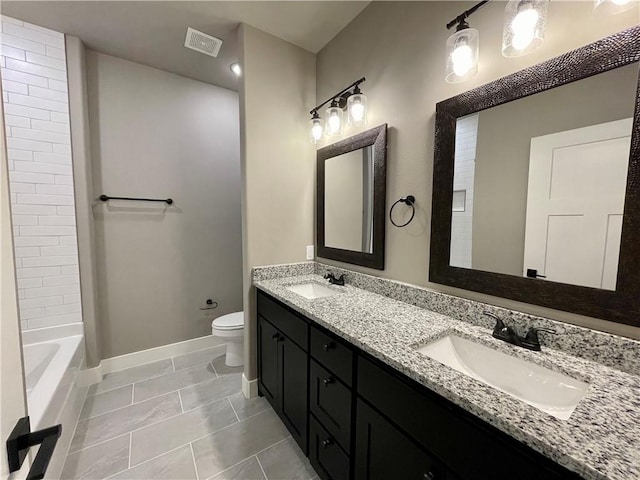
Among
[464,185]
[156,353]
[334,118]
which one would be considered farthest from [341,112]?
[156,353]

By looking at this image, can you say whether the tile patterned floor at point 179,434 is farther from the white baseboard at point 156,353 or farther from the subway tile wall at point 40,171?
Answer: the subway tile wall at point 40,171

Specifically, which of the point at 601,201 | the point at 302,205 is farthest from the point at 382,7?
the point at 601,201

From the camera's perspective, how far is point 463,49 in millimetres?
1170

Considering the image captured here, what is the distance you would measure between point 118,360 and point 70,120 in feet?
6.68

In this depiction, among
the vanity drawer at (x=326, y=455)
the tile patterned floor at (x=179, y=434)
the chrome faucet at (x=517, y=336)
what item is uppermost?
the chrome faucet at (x=517, y=336)

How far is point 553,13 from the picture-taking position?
101 cm

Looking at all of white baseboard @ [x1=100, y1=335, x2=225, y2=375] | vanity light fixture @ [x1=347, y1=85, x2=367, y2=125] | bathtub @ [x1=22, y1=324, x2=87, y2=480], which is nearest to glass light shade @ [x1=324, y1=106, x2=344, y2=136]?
vanity light fixture @ [x1=347, y1=85, x2=367, y2=125]

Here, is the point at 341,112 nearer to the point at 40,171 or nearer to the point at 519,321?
the point at 519,321

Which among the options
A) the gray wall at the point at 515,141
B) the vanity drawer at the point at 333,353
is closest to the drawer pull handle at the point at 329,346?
the vanity drawer at the point at 333,353

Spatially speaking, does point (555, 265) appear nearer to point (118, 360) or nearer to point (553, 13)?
point (553, 13)

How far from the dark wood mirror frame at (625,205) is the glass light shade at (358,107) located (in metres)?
0.53

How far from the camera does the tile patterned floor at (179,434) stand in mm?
1458

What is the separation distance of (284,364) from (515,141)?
168 centimetres

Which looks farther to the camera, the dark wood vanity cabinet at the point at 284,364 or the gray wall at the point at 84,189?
the gray wall at the point at 84,189
